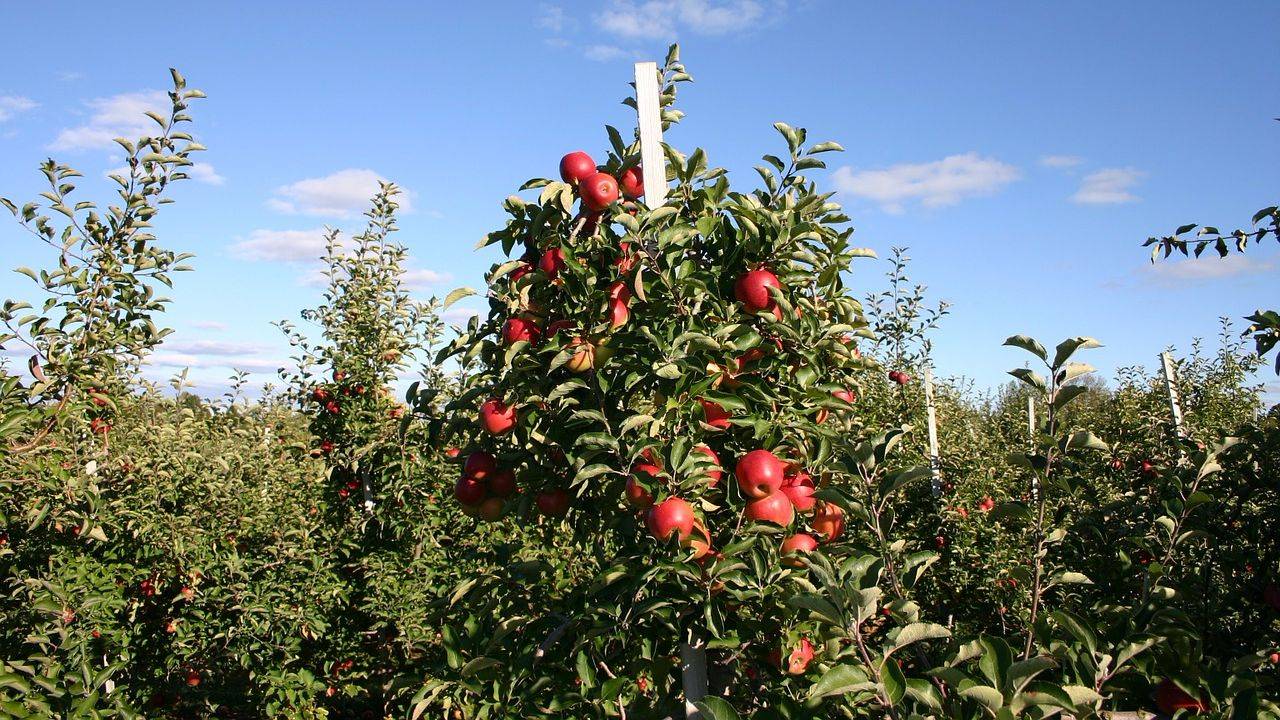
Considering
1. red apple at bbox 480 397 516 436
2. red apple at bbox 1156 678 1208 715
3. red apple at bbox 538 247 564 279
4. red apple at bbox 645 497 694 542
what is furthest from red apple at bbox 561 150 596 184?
red apple at bbox 1156 678 1208 715

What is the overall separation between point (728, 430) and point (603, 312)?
440 millimetres

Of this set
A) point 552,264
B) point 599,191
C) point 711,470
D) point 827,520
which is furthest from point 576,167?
point 827,520

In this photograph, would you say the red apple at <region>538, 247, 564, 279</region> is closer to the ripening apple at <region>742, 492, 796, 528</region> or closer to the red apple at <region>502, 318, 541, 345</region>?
the red apple at <region>502, 318, 541, 345</region>

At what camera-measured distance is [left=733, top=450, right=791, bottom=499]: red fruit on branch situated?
5.97 feet

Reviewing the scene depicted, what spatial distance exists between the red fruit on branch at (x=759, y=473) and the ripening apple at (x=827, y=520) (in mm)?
294

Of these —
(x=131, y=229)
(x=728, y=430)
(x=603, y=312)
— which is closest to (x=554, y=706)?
(x=728, y=430)

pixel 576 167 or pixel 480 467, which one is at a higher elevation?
pixel 576 167

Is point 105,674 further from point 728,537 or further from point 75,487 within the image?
point 728,537

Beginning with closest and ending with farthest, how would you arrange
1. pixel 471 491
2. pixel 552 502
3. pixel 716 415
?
1. pixel 716 415
2. pixel 552 502
3. pixel 471 491

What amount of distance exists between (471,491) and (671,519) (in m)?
0.73

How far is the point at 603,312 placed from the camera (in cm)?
191

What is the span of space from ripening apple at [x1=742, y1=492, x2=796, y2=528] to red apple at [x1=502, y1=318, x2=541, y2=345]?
70cm

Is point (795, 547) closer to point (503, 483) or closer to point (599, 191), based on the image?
point (503, 483)

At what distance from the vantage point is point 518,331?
202 centimetres
